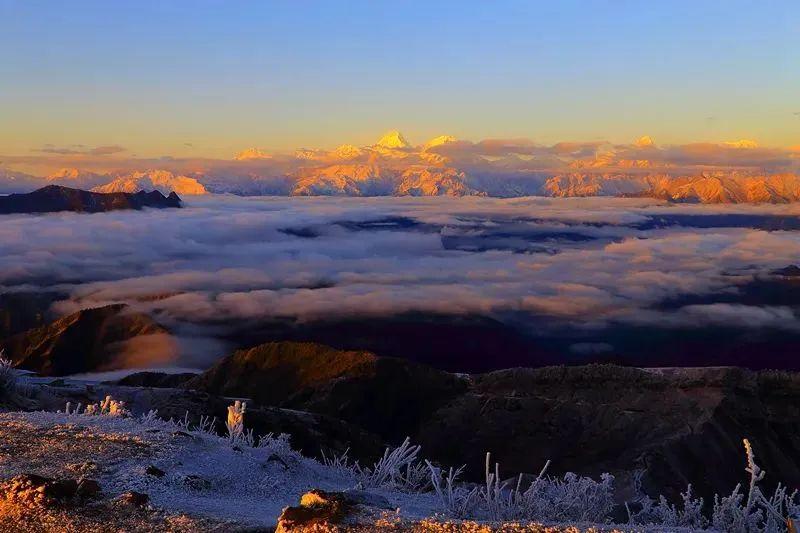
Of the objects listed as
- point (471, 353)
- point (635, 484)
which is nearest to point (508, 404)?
point (635, 484)

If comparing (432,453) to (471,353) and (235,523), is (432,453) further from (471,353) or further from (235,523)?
(471,353)

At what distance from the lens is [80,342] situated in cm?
12556

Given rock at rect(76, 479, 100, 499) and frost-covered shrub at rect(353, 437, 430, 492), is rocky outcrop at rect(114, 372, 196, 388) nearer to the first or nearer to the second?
frost-covered shrub at rect(353, 437, 430, 492)

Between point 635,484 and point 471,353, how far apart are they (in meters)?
92.1

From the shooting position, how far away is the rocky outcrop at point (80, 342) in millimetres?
117125

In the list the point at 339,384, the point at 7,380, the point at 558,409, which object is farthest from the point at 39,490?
the point at 339,384

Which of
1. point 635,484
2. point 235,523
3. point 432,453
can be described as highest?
point 235,523

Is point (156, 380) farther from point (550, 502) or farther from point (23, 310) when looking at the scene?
point (23, 310)

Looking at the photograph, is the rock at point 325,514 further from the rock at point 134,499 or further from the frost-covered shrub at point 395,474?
the frost-covered shrub at point 395,474

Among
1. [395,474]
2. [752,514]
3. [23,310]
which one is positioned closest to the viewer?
[752,514]

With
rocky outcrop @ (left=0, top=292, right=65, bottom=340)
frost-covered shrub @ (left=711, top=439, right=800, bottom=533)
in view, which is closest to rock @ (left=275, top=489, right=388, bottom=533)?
frost-covered shrub @ (left=711, top=439, right=800, bottom=533)

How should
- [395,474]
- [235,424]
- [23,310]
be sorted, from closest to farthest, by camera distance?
[395,474] < [235,424] < [23,310]

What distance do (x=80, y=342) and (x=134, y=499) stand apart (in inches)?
5052

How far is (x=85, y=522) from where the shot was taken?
7266 mm
